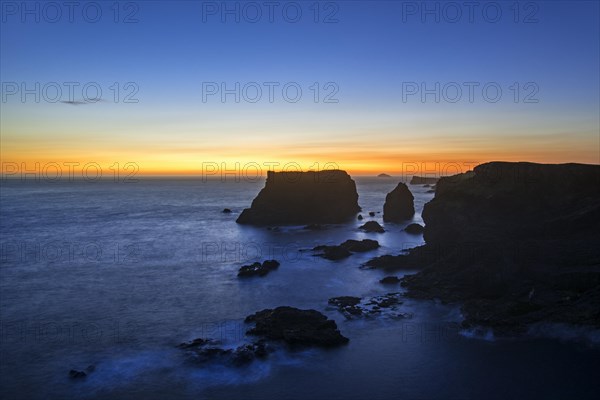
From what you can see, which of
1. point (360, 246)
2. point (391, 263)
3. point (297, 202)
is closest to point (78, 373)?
point (391, 263)

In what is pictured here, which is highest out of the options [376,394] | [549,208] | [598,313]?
[549,208]

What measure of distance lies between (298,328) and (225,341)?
5637 mm

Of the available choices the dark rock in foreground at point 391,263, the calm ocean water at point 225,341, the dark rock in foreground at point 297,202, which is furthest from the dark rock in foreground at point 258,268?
the dark rock in foreground at point 297,202

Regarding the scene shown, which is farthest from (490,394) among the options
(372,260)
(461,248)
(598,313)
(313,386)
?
(372,260)

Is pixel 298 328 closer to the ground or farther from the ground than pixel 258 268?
farther from the ground

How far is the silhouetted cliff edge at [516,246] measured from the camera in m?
35.6

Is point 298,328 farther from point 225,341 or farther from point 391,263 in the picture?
point 391,263

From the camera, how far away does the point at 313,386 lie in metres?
27.5

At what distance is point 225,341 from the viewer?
3397 cm

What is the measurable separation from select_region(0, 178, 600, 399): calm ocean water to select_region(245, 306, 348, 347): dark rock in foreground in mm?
1105

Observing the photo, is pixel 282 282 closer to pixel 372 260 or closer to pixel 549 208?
pixel 372 260

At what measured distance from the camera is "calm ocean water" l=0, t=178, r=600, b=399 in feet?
89.6

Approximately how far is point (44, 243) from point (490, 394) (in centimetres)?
8072

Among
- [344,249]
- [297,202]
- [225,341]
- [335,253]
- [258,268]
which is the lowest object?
[225,341]
